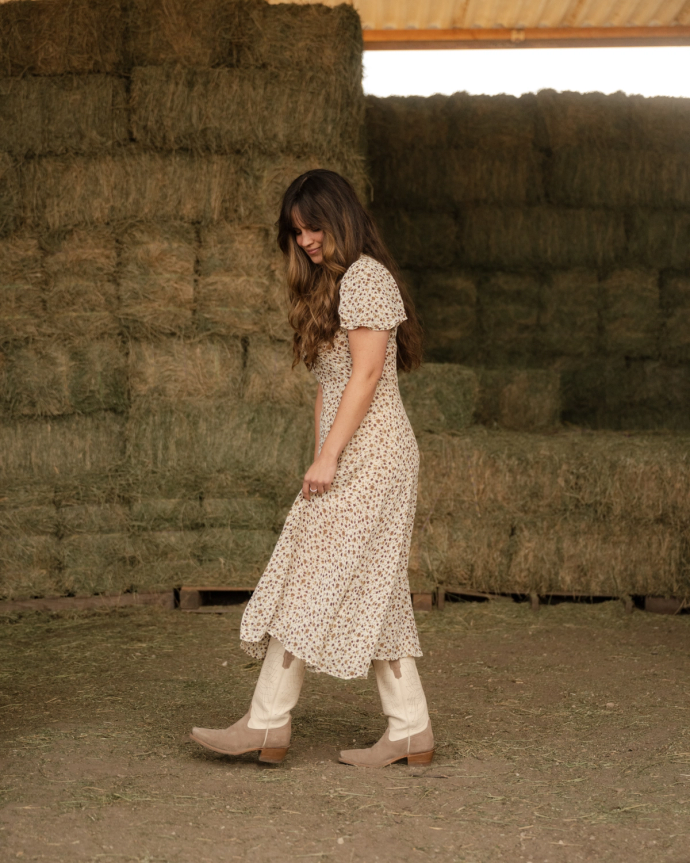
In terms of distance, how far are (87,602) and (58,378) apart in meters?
1.22

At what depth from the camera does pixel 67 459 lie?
19.0 ft

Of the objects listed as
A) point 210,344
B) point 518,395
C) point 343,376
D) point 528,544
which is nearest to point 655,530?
point 528,544

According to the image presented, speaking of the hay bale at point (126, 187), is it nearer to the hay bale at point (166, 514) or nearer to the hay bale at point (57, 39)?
the hay bale at point (57, 39)

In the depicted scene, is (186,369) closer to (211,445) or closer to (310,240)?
(211,445)

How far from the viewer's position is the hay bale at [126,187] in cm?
576

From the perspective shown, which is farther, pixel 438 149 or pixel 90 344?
pixel 438 149

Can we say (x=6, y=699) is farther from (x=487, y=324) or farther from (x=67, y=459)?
(x=487, y=324)

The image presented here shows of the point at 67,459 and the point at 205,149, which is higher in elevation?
the point at 205,149

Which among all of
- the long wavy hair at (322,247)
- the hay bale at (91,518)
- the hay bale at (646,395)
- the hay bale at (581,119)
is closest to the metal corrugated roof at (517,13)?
the hay bale at (581,119)

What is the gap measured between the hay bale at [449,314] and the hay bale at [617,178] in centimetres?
96

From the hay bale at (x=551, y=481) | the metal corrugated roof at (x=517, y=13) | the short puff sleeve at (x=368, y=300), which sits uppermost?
the metal corrugated roof at (x=517, y=13)

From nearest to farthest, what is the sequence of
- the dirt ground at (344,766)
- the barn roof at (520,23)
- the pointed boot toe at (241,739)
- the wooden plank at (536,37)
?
the dirt ground at (344,766), the pointed boot toe at (241,739), the barn roof at (520,23), the wooden plank at (536,37)

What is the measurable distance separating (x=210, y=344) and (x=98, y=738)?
2768mm

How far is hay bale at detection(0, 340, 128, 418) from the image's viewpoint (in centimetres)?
576
